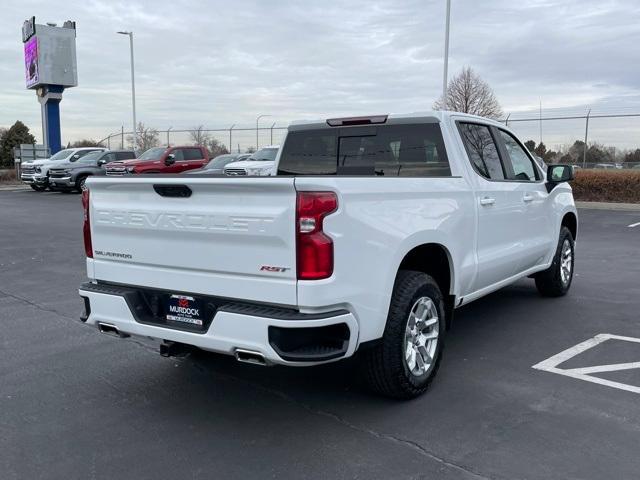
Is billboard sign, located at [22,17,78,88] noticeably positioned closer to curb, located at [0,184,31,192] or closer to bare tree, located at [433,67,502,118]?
curb, located at [0,184,31,192]

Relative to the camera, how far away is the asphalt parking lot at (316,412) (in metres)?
3.30

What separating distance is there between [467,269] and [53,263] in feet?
24.0

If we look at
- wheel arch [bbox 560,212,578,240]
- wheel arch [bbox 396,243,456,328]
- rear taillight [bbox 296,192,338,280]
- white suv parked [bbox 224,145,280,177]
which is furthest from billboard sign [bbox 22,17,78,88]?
rear taillight [bbox 296,192,338,280]

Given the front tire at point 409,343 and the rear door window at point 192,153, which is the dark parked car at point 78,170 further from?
the front tire at point 409,343

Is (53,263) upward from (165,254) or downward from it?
downward

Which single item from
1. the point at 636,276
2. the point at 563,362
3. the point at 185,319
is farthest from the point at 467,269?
the point at 636,276

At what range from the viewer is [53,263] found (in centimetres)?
973

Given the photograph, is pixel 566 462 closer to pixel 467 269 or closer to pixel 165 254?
pixel 467 269

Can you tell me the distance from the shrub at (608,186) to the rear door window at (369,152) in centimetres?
1799

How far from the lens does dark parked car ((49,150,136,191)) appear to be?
26.6m

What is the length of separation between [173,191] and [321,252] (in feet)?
3.48

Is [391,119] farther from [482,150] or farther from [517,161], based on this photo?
[517,161]

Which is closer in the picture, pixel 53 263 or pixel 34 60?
pixel 53 263

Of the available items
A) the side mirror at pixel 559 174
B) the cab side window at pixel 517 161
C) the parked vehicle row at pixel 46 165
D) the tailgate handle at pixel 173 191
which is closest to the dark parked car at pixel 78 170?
the parked vehicle row at pixel 46 165
